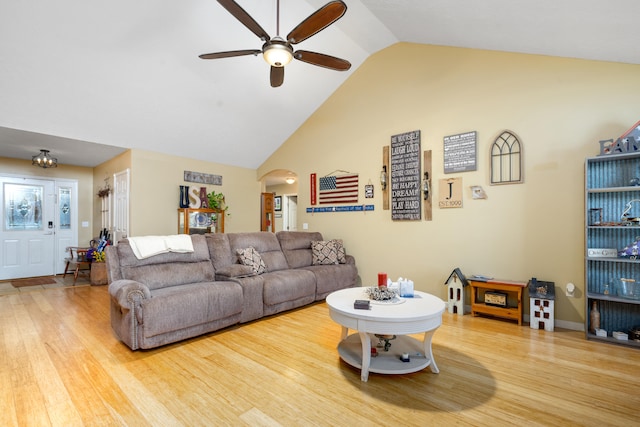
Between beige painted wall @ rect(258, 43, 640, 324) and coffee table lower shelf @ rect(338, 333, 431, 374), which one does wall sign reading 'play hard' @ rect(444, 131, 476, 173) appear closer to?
beige painted wall @ rect(258, 43, 640, 324)

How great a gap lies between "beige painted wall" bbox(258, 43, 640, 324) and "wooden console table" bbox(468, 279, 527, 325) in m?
0.21

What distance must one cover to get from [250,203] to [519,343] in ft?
18.0

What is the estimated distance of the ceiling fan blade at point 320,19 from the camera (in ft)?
7.19

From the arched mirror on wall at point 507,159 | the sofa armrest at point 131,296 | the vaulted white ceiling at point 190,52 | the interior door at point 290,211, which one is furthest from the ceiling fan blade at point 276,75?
the interior door at point 290,211

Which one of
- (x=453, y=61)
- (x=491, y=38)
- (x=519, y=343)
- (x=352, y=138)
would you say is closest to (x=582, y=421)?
(x=519, y=343)

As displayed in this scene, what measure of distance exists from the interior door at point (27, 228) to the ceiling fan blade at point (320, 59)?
6.81 meters

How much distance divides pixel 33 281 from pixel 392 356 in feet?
23.1

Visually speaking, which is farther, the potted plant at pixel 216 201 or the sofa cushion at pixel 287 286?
the potted plant at pixel 216 201

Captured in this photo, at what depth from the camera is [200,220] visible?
231 inches

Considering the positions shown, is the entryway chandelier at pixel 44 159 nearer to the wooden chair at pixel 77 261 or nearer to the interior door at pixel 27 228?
the interior door at pixel 27 228

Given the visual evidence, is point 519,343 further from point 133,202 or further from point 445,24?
point 133,202

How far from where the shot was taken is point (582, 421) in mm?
1732

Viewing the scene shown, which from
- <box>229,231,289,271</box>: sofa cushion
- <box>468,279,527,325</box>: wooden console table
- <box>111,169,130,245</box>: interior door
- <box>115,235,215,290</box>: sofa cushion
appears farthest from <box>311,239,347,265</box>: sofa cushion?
<box>111,169,130,245</box>: interior door

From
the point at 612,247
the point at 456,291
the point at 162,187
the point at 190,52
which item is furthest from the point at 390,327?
the point at 162,187
